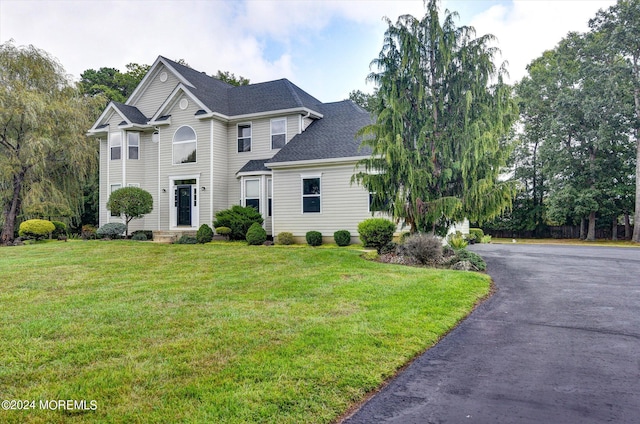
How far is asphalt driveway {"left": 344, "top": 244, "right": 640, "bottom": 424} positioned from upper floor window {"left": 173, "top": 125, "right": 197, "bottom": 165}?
1555 centimetres

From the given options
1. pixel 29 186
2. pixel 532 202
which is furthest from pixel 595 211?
pixel 29 186

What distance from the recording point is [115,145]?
2053 cm

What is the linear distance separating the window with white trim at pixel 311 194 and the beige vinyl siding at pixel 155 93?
954cm

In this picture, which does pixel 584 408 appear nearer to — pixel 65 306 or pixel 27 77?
pixel 65 306

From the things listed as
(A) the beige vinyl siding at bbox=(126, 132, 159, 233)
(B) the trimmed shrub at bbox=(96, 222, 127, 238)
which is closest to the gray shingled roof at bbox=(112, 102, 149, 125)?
(A) the beige vinyl siding at bbox=(126, 132, 159, 233)

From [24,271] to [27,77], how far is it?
1530cm

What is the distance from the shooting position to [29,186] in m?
19.4

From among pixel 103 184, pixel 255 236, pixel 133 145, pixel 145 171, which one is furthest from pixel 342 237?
pixel 103 184

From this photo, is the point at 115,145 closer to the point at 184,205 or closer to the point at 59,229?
the point at 59,229

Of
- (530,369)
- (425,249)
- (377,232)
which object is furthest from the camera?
(377,232)

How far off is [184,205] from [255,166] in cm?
413

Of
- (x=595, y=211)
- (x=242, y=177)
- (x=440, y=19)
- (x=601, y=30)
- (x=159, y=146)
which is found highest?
(x=601, y=30)

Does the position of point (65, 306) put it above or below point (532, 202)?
below

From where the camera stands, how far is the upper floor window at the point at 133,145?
20250mm
